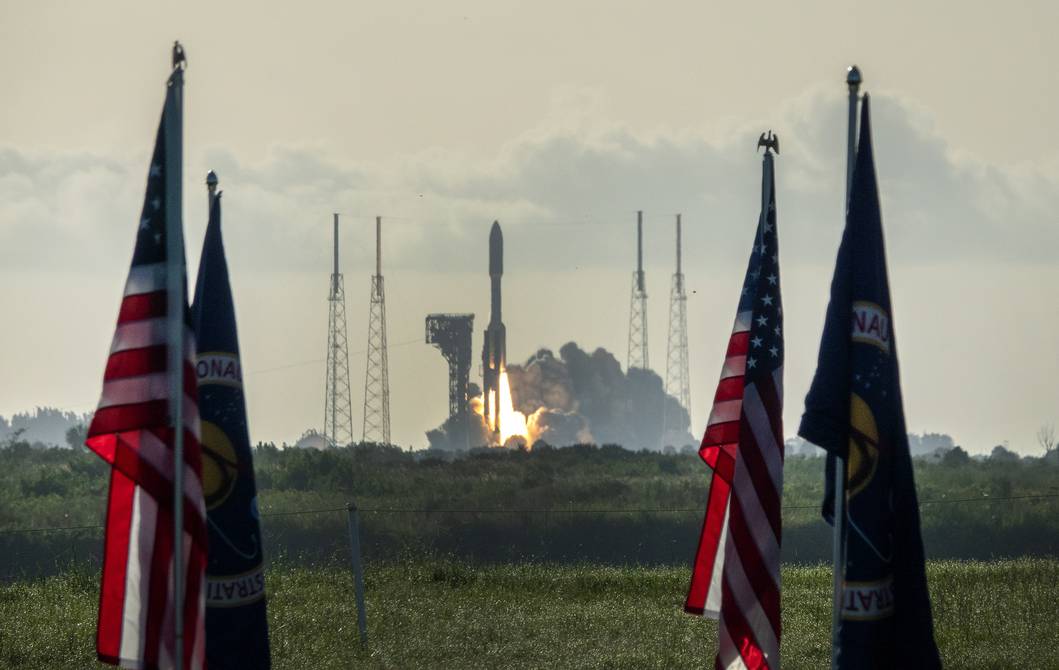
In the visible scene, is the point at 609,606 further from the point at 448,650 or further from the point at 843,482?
the point at 843,482

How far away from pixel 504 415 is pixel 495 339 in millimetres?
12656

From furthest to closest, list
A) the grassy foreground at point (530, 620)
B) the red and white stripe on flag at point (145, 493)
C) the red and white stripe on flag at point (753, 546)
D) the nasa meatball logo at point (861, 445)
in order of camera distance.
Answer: the grassy foreground at point (530, 620), the red and white stripe on flag at point (753, 546), the nasa meatball logo at point (861, 445), the red and white stripe on flag at point (145, 493)

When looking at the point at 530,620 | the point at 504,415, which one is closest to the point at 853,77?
the point at 530,620

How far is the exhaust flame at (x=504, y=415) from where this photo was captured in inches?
6609

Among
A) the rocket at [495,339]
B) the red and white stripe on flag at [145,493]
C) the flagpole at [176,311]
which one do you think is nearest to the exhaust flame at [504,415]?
the rocket at [495,339]

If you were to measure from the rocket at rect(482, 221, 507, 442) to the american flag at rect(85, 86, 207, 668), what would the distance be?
469ft

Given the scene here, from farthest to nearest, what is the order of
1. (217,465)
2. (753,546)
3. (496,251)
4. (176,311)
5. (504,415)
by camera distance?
(504,415) < (496,251) < (753,546) < (217,465) < (176,311)

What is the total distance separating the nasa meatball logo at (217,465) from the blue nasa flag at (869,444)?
527 centimetres

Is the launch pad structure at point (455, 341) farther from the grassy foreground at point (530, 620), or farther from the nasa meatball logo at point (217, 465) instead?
the nasa meatball logo at point (217, 465)

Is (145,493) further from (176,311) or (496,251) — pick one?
(496,251)

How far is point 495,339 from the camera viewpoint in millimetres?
162875

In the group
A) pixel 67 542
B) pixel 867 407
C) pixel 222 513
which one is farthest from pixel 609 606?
pixel 67 542

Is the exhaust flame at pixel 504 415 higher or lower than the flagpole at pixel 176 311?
higher

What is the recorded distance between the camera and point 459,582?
105ft
